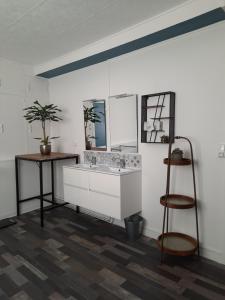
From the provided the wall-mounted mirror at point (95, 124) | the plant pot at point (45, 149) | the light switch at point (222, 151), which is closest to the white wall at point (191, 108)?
the light switch at point (222, 151)

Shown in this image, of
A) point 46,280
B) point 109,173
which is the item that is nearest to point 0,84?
point 109,173

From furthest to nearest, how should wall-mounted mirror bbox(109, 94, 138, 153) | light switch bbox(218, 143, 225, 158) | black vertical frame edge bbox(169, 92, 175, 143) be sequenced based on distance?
wall-mounted mirror bbox(109, 94, 138, 153) < black vertical frame edge bbox(169, 92, 175, 143) < light switch bbox(218, 143, 225, 158)

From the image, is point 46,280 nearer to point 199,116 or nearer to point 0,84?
point 199,116

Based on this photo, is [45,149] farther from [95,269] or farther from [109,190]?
[95,269]

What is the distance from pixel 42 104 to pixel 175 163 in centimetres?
277

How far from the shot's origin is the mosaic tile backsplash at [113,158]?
9.85 feet

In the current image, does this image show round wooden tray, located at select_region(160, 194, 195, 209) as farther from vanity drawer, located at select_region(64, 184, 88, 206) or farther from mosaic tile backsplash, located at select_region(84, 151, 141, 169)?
vanity drawer, located at select_region(64, 184, 88, 206)

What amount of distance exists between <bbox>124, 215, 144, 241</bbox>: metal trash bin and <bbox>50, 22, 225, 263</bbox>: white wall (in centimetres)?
12

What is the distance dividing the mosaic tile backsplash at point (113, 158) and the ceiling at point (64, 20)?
153 centimetres

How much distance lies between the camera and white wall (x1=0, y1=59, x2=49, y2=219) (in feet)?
11.6

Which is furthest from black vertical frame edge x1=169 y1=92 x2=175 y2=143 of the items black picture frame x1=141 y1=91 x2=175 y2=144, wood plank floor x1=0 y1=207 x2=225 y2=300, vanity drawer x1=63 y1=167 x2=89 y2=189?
wood plank floor x1=0 y1=207 x2=225 y2=300

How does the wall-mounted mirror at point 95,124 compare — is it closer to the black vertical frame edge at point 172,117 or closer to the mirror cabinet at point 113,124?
the mirror cabinet at point 113,124

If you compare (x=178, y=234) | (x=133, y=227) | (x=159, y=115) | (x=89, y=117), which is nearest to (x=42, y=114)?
(x=89, y=117)

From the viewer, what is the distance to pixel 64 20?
2.39m
